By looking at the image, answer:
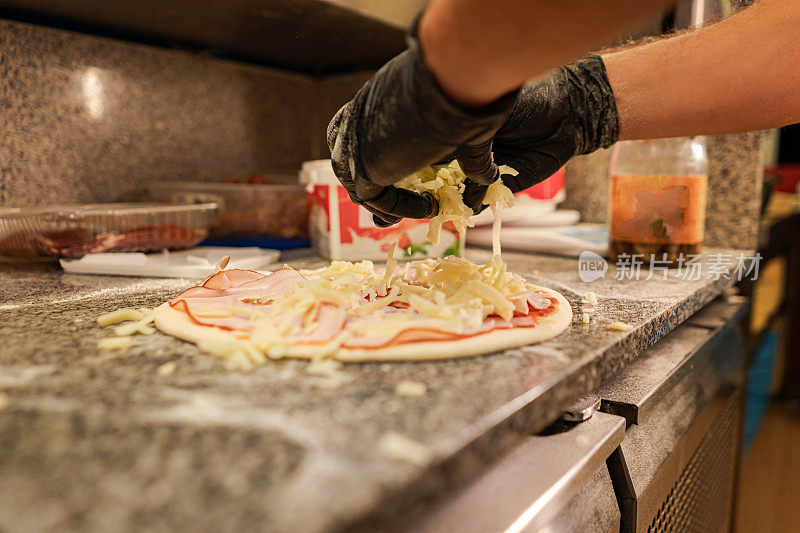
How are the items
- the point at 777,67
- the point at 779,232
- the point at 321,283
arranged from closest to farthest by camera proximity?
the point at 321,283, the point at 777,67, the point at 779,232

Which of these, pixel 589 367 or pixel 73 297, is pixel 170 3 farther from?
pixel 589 367

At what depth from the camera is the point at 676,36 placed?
0.99 meters

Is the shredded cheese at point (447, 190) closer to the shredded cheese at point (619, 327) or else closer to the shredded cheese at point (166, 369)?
the shredded cheese at point (619, 327)

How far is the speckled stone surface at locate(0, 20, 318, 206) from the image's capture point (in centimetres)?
125

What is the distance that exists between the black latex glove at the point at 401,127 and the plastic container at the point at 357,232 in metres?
0.46

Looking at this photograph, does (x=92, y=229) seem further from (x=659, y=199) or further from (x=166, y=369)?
(x=659, y=199)

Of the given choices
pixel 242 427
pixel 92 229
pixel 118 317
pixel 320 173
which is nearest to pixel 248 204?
pixel 320 173

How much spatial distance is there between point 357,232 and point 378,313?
556mm

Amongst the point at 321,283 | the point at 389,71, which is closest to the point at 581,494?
the point at 321,283

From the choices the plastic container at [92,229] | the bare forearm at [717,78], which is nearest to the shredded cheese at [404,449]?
the bare forearm at [717,78]

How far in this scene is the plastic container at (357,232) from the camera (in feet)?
3.97

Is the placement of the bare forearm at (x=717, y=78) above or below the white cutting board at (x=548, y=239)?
above

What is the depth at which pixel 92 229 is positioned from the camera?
112 centimetres

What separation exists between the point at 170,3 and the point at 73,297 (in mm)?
734
